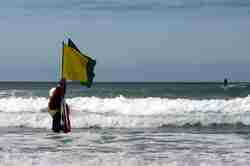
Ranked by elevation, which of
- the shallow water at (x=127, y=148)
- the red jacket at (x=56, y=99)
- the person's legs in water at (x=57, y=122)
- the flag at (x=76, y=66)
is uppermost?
the flag at (x=76, y=66)

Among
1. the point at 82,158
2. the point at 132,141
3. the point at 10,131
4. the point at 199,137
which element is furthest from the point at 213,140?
the point at 10,131

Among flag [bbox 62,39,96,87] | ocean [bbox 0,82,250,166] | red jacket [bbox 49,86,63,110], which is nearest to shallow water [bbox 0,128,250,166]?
ocean [bbox 0,82,250,166]

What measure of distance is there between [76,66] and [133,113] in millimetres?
9320

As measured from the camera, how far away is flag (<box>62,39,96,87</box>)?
51.6 feet

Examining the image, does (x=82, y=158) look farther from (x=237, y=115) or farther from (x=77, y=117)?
(x=237, y=115)

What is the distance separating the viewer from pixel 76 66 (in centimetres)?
1580

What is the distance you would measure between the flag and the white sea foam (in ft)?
14.5

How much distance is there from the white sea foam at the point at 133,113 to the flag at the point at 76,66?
4410mm

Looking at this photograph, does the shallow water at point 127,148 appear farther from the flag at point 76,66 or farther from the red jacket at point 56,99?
the flag at point 76,66

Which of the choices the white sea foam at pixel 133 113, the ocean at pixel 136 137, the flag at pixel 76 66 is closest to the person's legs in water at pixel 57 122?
the ocean at pixel 136 137

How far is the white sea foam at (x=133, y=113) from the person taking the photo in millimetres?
20562

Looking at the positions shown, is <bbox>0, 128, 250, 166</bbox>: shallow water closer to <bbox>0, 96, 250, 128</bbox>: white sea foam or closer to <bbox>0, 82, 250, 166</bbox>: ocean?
<bbox>0, 82, 250, 166</bbox>: ocean

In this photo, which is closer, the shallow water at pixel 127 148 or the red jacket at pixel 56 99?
the shallow water at pixel 127 148

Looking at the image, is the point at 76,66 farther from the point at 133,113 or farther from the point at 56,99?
the point at 133,113
